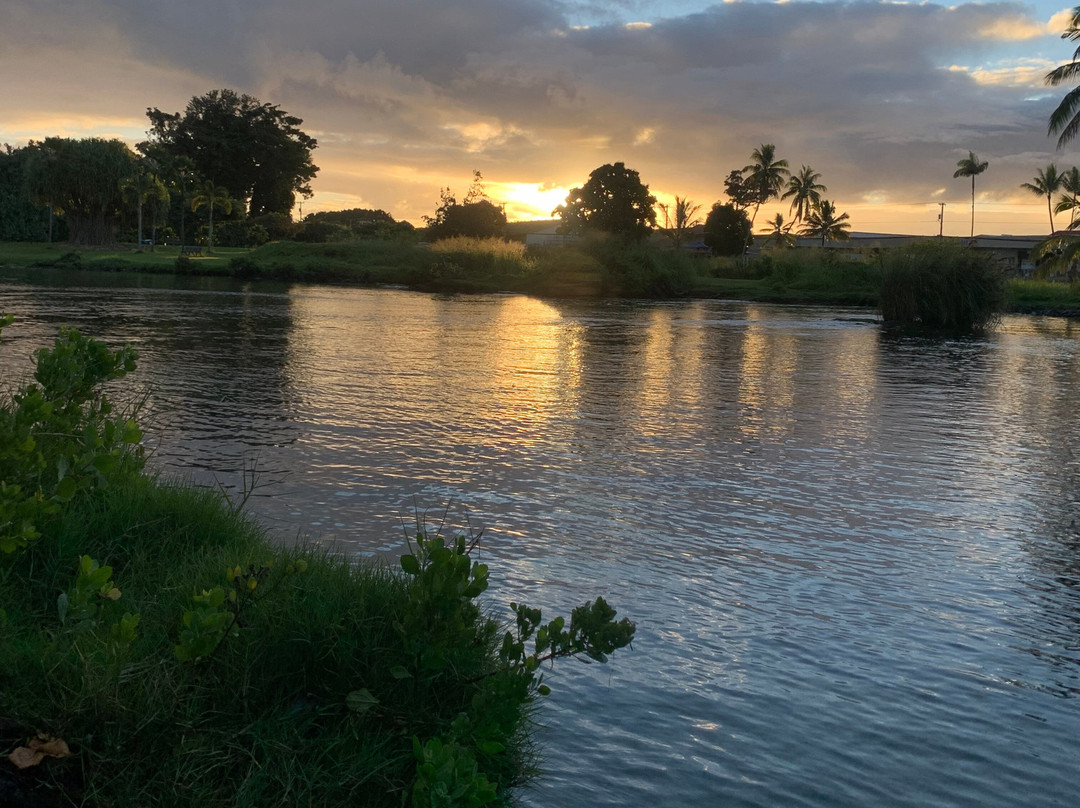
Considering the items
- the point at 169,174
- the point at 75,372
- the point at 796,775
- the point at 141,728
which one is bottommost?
the point at 796,775

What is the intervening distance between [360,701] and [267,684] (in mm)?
404

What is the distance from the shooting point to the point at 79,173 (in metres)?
71.2

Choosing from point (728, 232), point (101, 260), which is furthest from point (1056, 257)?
point (101, 260)

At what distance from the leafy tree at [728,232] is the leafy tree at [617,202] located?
13.5m

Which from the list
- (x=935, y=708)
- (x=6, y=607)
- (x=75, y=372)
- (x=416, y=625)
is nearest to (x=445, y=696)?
(x=416, y=625)

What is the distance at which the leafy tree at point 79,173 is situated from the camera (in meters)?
71.4

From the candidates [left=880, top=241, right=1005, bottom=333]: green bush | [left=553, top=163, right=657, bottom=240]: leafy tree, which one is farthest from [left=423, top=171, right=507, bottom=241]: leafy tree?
[left=880, top=241, right=1005, bottom=333]: green bush

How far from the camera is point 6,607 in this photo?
13.9 feet

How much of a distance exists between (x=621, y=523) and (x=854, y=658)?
8.74ft

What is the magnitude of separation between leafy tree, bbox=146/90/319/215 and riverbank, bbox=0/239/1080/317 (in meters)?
28.3

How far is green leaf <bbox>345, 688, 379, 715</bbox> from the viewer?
11.3 feet

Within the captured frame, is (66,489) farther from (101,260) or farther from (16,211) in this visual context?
(16,211)

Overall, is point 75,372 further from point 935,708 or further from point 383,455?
point 935,708

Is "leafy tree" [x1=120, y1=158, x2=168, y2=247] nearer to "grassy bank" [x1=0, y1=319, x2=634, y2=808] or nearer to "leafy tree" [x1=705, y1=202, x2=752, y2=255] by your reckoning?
"leafy tree" [x1=705, y1=202, x2=752, y2=255]
